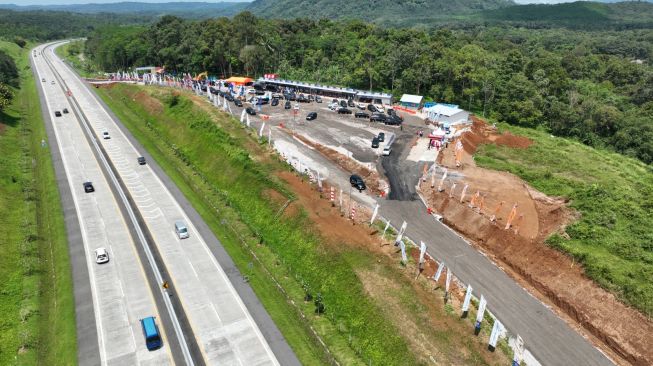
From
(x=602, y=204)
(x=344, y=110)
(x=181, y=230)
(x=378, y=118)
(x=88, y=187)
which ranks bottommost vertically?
(x=181, y=230)

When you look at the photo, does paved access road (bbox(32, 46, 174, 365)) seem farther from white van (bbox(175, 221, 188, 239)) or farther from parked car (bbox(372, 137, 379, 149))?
parked car (bbox(372, 137, 379, 149))

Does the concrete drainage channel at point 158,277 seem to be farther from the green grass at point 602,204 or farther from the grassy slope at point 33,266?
the green grass at point 602,204

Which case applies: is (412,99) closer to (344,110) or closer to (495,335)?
(344,110)

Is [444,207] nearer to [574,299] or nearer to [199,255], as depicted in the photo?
[574,299]

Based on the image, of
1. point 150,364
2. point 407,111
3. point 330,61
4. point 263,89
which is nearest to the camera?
point 150,364

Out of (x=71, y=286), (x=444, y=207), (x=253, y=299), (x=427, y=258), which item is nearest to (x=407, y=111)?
(x=444, y=207)

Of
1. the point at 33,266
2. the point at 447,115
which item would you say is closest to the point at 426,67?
the point at 447,115

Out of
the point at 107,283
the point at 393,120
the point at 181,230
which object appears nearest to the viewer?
the point at 107,283
